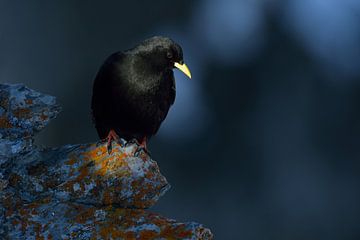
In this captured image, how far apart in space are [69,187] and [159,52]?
215cm

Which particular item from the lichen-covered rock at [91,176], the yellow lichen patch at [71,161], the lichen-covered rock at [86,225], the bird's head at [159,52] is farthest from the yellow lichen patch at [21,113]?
the bird's head at [159,52]

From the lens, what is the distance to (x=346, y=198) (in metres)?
23.7

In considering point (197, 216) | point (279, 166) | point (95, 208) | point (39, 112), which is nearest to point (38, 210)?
point (95, 208)

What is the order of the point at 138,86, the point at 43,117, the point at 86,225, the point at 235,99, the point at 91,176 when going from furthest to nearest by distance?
1. the point at 235,99
2. the point at 138,86
3. the point at 43,117
4. the point at 91,176
5. the point at 86,225

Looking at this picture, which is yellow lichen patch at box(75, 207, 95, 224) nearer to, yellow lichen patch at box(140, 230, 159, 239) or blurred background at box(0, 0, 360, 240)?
yellow lichen patch at box(140, 230, 159, 239)

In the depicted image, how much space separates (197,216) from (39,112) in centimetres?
1481

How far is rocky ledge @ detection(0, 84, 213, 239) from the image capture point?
17.6ft

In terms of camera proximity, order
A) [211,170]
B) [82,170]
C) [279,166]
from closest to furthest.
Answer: [82,170]
[211,170]
[279,166]

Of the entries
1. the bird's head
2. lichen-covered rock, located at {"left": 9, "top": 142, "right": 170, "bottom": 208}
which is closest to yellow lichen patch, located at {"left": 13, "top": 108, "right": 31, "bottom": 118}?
lichen-covered rock, located at {"left": 9, "top": 142, "right": 170, "bottom": 208}

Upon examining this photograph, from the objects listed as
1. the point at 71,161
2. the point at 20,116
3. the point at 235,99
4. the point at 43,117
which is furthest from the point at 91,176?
the point at 235,99

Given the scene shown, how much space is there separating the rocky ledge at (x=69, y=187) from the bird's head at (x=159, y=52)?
1350mm

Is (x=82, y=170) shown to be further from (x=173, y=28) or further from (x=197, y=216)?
(x=173, y=28)

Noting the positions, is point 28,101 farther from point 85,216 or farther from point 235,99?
point 235,99

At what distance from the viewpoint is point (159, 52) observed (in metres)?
7.29
